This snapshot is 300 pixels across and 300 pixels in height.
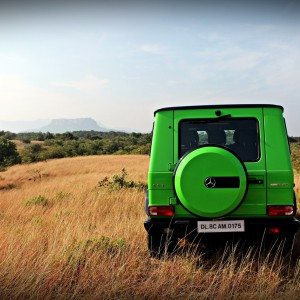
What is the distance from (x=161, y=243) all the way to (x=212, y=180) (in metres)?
1.19

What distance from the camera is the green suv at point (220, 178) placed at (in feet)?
16.1

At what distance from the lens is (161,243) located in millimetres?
5527

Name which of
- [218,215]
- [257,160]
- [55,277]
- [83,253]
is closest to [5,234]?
[83,253]

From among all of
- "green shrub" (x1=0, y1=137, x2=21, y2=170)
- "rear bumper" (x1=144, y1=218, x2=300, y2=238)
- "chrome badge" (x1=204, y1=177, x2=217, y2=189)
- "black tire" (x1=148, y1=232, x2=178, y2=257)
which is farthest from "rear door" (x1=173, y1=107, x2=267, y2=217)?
"green shrub" (x1=0, y1=137, x2=21, y2=170)

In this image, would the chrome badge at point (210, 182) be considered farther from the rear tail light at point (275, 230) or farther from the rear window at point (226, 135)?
the rear tail light at point (275, 230)

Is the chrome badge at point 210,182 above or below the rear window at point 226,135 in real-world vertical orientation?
below

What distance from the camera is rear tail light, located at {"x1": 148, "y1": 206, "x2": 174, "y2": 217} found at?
5.31m

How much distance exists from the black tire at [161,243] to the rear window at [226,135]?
1042 millimetres

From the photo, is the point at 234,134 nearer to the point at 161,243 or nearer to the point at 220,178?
the point at 220,178

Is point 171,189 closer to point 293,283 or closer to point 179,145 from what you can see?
point 179,145

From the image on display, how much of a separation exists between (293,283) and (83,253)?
8.77 ft

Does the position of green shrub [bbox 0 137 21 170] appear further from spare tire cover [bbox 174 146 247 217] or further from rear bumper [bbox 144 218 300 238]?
spare tire cover [bbox 174 146 247 217]

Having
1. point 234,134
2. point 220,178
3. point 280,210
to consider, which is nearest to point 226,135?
point 234,134

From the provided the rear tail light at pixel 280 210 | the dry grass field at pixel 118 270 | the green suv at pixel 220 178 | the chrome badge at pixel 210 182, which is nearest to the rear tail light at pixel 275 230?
the green suv at pixel 220 178
